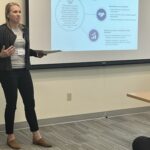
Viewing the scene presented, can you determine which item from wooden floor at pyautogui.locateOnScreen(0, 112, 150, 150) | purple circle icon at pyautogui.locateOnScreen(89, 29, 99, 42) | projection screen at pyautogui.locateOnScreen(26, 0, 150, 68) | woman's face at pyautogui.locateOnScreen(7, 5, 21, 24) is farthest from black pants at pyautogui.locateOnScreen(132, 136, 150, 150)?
purple circle icon at pyautogui.locateOnScreen(89, 29, 99, 42)

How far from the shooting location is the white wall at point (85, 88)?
480cm

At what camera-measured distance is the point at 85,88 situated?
510 cm

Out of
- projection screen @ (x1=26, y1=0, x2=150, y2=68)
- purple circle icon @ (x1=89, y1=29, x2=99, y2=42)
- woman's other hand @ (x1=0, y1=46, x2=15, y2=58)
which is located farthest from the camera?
purple circle icon @ (x1=89, y1=29, x2=99, y2=42)

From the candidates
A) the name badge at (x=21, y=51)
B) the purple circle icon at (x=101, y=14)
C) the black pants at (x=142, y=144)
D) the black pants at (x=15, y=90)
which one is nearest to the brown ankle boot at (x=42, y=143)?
the black pants at (x=15, y=90)

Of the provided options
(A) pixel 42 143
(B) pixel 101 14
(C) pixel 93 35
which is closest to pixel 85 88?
(C) pixel 93 35

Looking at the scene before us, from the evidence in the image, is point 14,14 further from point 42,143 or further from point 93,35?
point 93,35

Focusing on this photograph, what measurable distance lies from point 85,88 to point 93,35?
2.35 ft

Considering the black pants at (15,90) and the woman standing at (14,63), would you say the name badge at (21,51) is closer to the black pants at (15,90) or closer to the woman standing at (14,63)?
the woman standing at (14,63)

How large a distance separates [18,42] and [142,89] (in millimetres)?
2381

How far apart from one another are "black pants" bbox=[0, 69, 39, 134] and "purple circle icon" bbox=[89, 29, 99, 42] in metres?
1.33

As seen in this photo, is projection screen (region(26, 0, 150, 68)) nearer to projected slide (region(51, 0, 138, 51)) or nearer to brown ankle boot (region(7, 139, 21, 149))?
projected slide (region(51, 0, 138, 51))

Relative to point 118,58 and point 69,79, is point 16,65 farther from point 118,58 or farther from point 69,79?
point 118,58

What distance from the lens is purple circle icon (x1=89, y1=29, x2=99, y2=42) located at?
4984 millimetres

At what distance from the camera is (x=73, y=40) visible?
4855 mm
